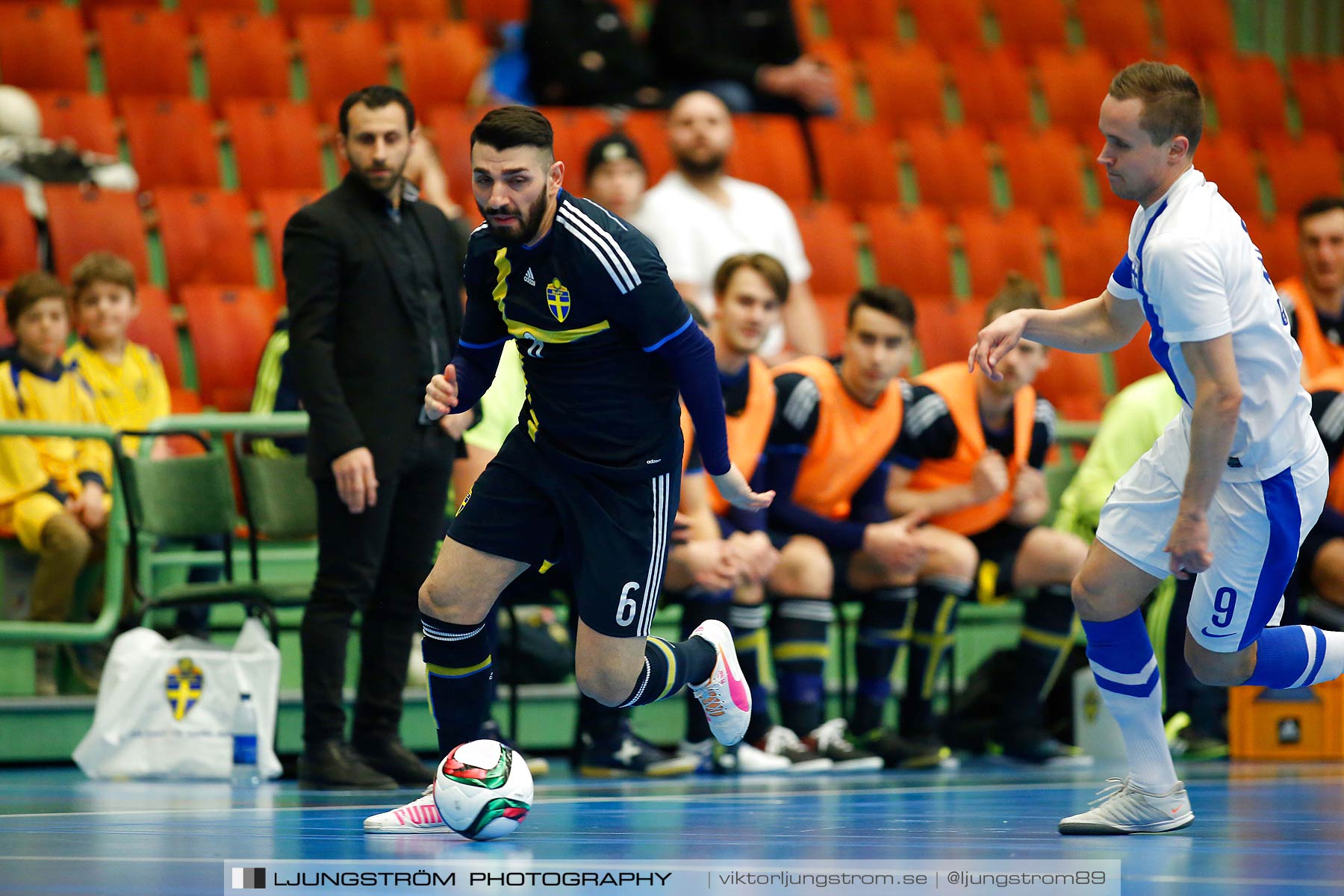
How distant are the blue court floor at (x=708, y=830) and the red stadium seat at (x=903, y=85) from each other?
5.67 metres

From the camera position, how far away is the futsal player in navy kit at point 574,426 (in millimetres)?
3850

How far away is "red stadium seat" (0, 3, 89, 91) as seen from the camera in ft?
27.7

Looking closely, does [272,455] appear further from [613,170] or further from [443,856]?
[443,856]

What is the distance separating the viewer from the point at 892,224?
360 inches

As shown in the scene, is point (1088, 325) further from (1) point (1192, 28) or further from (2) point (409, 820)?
(1) point (1192, 28)

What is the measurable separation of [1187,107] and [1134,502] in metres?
0.89

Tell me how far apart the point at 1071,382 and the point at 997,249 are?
1048 mm

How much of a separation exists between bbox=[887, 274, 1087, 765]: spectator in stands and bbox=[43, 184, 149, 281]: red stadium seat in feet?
11.7

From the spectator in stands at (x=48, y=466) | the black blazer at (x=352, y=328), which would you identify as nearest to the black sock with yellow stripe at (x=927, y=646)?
the black blazer at (x=352, y=328)

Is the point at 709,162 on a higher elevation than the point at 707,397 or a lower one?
higher

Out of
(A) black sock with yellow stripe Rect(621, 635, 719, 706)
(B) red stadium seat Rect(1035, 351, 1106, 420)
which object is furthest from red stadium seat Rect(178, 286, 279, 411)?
(B) red stadium seat Rect(1035, 351, 1106, 420)

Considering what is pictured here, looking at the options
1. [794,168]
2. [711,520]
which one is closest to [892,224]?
[794,168]

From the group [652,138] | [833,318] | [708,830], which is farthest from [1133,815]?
[652,138]

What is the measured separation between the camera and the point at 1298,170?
11.0m
